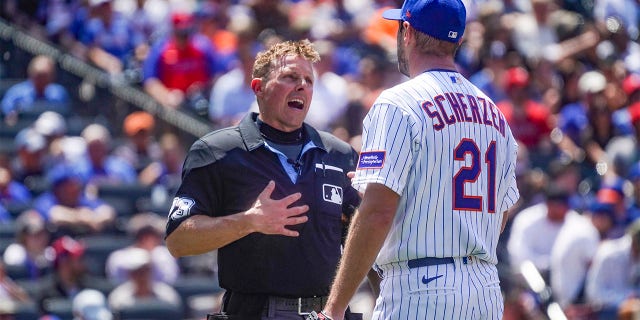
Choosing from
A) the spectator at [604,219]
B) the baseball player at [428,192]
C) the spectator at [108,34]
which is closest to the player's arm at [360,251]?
the baseball player at [428,192]

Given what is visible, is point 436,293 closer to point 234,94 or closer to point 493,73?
point 234,94

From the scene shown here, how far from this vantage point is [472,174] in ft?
16.0

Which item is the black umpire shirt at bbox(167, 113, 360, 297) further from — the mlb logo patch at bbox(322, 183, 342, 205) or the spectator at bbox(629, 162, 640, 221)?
the spectator at bbox(629, 162, 640, 221)

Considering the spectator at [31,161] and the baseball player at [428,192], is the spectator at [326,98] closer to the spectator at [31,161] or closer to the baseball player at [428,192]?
the spectator at [31,161]

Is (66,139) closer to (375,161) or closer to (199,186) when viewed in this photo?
(199,186)

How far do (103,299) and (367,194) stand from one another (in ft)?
19.7

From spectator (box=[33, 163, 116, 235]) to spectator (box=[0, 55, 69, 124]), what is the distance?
1845 mm

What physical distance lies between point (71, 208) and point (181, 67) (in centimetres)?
252

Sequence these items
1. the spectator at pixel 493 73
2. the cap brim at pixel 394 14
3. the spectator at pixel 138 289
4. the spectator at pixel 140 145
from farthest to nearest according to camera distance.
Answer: the spectator at pixel 493 73 < the spectator at pixel 140 145 < the spectator at pixel 138 289 < the cap brim at pixel 394 14

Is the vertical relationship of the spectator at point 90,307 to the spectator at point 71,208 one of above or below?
below

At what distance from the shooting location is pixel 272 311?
220 inches

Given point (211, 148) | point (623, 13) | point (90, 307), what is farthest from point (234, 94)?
point (211, 148)

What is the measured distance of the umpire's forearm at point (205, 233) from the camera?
17.7 feet

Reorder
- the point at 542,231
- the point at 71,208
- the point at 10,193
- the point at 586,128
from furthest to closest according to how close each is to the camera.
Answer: the point at 586,128, the point at 10,193, the point at 71,208, the point at 542,231
